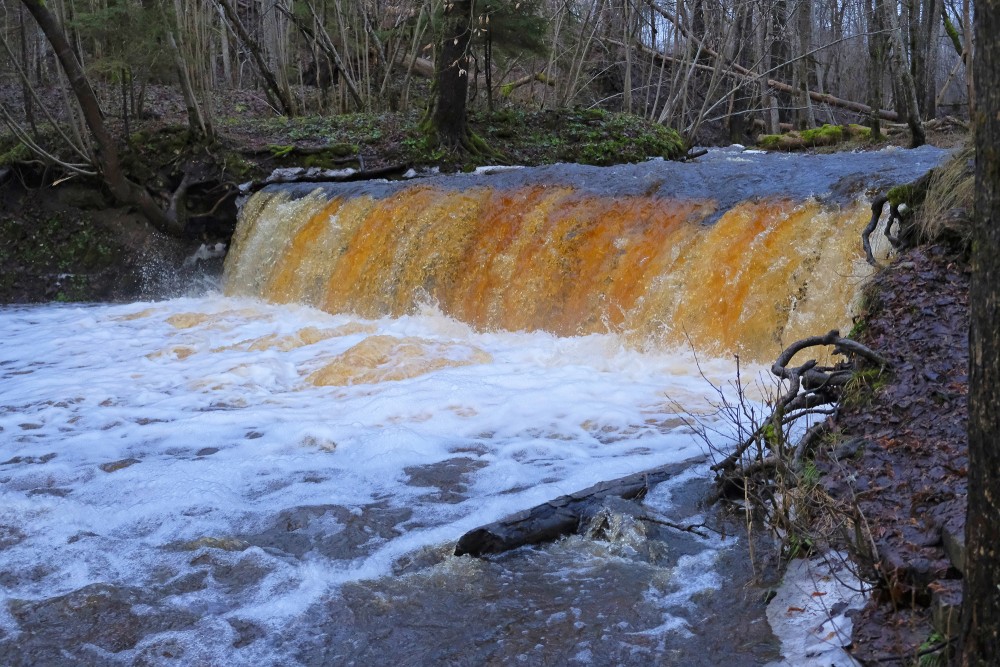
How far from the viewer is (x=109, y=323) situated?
10.6 m

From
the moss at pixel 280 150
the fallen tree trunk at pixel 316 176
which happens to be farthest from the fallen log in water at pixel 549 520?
the moss at pixel 280 150

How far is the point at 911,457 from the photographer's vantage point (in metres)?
3.40

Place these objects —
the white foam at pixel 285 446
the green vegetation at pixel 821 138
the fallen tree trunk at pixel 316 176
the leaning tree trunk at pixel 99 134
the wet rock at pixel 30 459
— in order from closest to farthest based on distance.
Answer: the white foam at pixel 285 446
the wet rock at pixel 30 459
the leaning tree trunk at pixel 99 134
the fallen tree trunk at pixel 316 176
the green vegetation at pixel 821 138

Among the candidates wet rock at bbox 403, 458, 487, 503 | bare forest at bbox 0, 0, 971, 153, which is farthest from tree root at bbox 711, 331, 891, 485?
bare forest at bbox 0, 0, 971, 153

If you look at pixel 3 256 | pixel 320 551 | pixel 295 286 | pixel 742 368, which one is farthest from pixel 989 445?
pixel 3 256

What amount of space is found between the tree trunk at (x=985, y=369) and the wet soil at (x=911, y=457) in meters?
0.35

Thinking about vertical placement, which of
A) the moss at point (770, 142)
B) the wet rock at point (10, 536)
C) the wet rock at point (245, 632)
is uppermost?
the moss at point (770, 142)

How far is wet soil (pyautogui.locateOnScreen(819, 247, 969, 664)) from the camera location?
2.66 meters

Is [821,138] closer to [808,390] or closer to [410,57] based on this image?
[410,57]

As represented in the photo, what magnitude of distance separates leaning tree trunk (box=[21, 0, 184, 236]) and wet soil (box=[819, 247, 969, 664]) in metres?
10.4

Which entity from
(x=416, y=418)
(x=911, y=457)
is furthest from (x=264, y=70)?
(x=911, y=457)

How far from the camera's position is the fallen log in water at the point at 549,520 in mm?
3908

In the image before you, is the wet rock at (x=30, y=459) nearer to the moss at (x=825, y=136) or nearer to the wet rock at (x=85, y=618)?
the wet rock at (x=85, y=618)

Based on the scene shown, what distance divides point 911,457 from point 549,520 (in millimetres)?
1491
